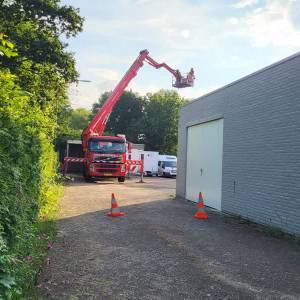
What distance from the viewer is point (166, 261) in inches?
317

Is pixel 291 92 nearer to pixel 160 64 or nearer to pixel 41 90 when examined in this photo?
pixel 41 90

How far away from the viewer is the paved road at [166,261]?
6.35 meters

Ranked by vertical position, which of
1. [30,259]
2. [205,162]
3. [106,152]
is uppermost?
[106,152]

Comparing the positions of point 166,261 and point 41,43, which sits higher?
point 41,43

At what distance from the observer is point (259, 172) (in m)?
13.0

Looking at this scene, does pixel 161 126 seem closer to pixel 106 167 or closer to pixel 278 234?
pixel 106 167

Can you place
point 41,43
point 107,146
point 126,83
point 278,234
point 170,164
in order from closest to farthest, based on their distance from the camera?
point 278,234 → point 41,43 → point 107,146 → point 126,83 → point 170,164

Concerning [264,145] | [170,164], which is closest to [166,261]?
[264,145]

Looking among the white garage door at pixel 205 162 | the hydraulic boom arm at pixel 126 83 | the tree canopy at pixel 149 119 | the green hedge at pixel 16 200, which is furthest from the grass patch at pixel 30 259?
the tree canopy at pixel 149 119

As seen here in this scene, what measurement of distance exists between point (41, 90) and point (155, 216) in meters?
12.9

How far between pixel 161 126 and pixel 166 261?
196 feet

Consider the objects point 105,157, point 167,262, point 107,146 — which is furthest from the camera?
point 107,146

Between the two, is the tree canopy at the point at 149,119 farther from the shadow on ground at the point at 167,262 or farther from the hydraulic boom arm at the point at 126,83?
the shadow on ground at the point at 167,262

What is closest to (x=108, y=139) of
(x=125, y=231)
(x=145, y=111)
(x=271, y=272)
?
(x=125, y=231)
